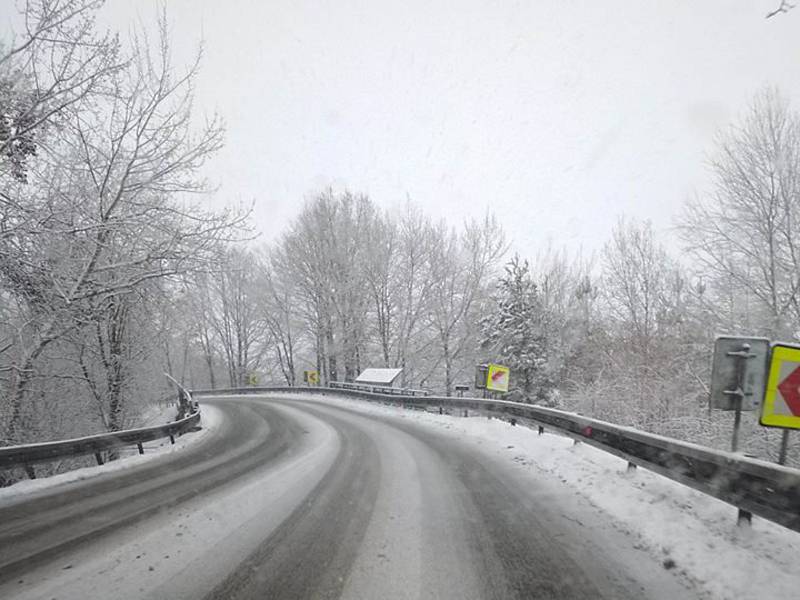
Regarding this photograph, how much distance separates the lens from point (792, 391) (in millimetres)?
3746

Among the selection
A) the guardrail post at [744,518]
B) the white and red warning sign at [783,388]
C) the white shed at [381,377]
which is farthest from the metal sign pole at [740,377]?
the white shed at [381,377]

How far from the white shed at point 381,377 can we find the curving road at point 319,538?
15.0 metres

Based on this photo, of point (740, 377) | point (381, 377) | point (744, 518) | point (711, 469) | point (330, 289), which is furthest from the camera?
point (330, 289)

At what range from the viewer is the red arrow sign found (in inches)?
146

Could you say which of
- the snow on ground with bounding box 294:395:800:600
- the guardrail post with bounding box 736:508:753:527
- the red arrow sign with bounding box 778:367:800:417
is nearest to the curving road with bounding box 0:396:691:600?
the snow on ground with bounding box 294:395:800:600

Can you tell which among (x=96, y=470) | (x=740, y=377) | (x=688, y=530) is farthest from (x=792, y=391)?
(x=96, y=470)

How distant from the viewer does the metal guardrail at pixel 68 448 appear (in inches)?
250

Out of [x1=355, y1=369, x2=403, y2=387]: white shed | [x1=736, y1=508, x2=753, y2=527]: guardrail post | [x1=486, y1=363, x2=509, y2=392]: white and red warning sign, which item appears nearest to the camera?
[x1=736, y1=508, x2=753, y2=527]: guardrail post

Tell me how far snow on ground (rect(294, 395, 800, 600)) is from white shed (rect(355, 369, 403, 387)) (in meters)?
15.2

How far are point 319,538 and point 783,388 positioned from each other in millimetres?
4783

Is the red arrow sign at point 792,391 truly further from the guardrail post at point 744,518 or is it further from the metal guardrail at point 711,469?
the guardrail post at point 744,518

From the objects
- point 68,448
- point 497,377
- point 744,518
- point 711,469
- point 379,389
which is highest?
point 711,469

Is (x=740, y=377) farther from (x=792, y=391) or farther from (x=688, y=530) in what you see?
(x=688, y=530)

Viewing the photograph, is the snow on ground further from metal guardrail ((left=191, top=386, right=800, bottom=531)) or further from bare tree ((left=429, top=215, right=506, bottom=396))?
bare tree ((left=429, top=215, right=506, bottom=396))
